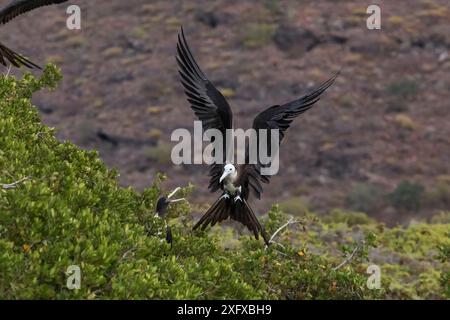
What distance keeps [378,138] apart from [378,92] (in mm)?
4225

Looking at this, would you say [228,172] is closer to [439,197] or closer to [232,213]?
[232,213]

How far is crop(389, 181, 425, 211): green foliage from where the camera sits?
31172 mm

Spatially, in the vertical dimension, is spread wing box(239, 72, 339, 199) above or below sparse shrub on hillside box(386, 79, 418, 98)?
below

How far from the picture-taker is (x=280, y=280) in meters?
8.60

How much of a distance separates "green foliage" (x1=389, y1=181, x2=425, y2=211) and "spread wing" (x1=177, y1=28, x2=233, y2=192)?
24.3 meters

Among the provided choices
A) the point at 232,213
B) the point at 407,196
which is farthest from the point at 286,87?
the point at 232,213

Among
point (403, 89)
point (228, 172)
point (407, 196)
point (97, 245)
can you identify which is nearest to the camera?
point (97, 245)

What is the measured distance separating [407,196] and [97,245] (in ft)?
88.6

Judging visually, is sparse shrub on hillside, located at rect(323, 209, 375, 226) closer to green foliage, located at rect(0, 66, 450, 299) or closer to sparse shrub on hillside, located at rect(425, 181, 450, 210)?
sparse shrub on hillside, located at rect(425, 181, 450, 210)

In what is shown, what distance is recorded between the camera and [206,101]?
26.7 feet

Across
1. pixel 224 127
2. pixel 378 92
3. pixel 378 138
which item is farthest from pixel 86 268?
pixel 378 92

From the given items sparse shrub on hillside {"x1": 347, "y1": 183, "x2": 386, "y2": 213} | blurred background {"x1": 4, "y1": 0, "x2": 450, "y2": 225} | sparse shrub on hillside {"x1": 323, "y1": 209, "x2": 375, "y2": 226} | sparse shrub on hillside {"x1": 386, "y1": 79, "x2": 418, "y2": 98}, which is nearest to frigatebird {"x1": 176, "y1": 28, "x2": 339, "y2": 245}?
sparse shrub on hillside {"x1": 323, "y1": 209, "x2": 375, "y2": 226}
